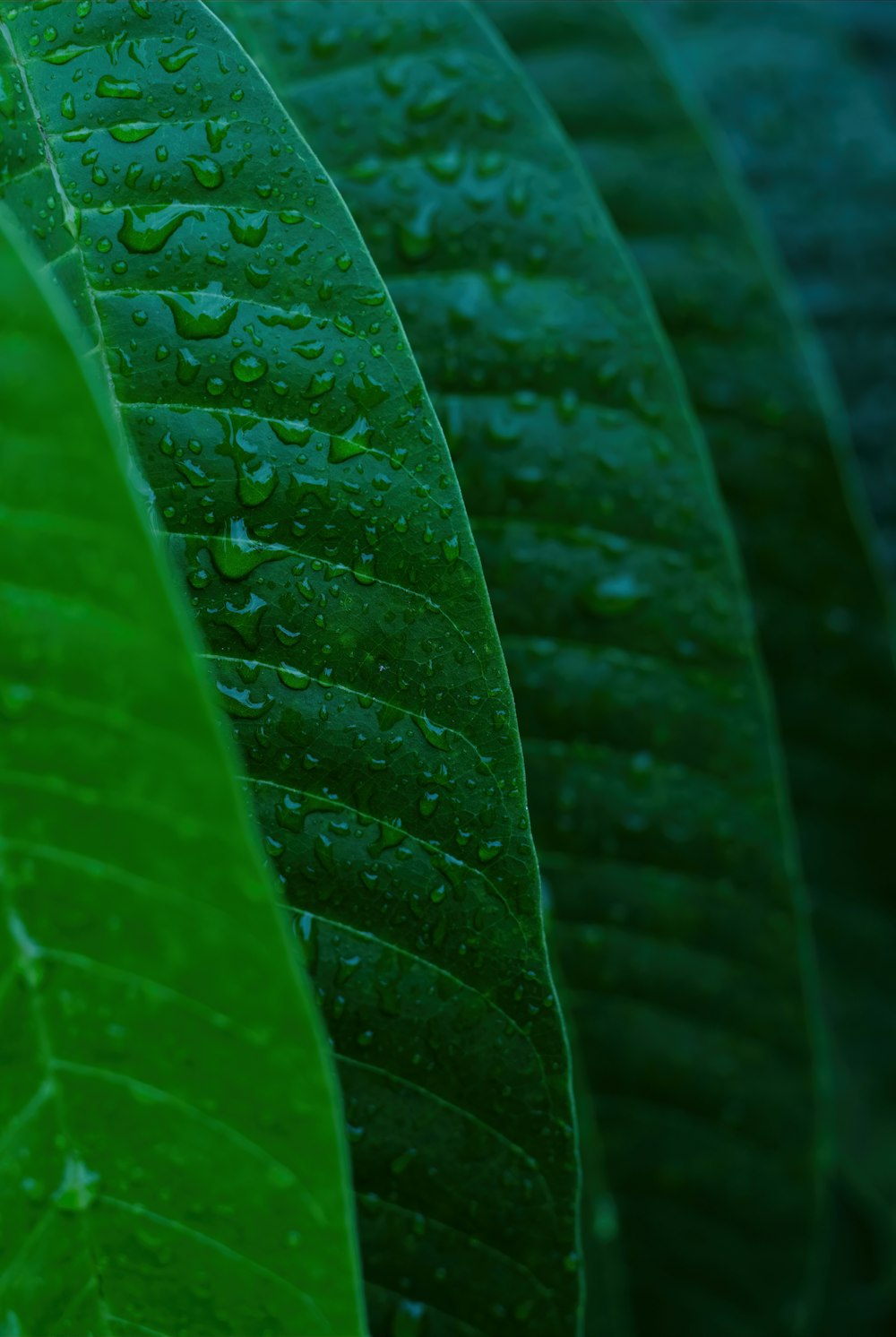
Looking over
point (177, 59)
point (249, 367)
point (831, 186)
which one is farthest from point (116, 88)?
point (831, 186)

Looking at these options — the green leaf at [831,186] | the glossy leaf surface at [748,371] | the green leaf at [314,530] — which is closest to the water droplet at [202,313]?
the green leaf at [314,530]

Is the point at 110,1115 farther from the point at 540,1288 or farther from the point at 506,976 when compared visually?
the point at 540,1288

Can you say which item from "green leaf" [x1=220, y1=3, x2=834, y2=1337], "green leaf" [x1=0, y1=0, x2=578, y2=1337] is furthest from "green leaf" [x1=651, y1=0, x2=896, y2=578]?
"green leaf" [x1=0, y1=0, x2=578, y2=1337]

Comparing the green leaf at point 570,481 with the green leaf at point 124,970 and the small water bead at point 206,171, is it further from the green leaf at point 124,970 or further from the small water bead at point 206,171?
the green leaf at point 124,970

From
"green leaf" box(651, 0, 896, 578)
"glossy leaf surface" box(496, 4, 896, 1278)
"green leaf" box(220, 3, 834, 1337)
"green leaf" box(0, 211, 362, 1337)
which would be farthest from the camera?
"green leaf" box(651, 0, 896, 578)

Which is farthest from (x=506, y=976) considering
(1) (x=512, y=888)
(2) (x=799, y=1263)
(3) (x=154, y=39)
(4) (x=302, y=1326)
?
(2) (x=799, y=1263)

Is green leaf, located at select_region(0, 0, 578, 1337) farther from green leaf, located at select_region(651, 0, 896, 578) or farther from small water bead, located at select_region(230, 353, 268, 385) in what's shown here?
green leaf, located at select_region(651, 0, 896, 578)
